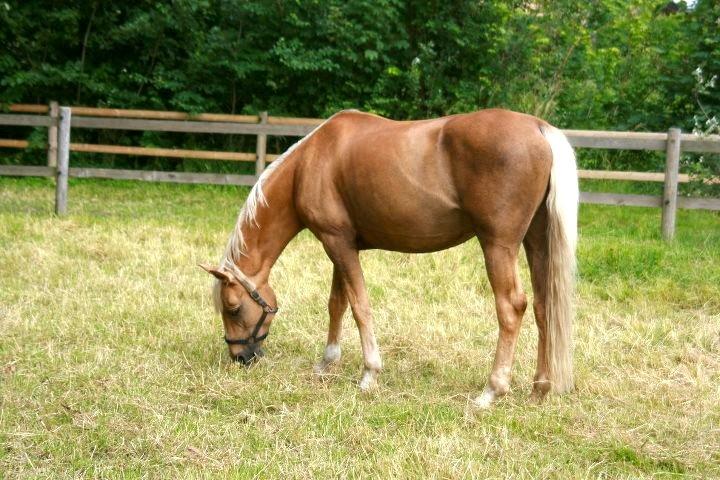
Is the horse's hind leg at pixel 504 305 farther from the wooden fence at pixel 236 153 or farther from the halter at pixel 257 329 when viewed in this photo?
the wooden fence at pixel 236 153

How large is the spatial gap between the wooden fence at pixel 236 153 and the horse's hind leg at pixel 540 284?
18.0ft

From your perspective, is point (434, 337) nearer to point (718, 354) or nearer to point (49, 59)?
point (718, 354)

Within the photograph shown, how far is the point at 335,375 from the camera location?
15.7 feet

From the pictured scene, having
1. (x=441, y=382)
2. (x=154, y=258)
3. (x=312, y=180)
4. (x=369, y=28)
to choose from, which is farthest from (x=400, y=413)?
(x=369, y=28)

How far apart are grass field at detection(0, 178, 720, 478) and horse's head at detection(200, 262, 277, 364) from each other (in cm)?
16

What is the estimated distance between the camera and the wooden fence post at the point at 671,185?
9391mm

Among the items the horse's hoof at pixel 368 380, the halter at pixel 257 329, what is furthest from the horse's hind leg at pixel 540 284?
the halter at pixel 257 329

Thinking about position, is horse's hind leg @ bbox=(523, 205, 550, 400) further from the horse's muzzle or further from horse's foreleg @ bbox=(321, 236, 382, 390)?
the horse's muzzle

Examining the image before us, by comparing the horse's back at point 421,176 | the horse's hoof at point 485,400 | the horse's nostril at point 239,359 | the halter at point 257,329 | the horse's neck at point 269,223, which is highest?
the horse's back at point 421,176

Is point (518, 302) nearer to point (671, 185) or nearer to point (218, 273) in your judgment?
point (218, 273)

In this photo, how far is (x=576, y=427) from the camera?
392 cm

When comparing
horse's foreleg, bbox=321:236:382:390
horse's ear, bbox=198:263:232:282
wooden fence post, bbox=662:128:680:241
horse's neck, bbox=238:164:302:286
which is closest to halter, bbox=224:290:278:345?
horse's neck, bbox=238:164:302:286

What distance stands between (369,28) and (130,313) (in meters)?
9.25

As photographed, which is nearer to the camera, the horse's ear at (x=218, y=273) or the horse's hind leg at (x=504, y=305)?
the horse's hind leg at (x=504, y=305)
